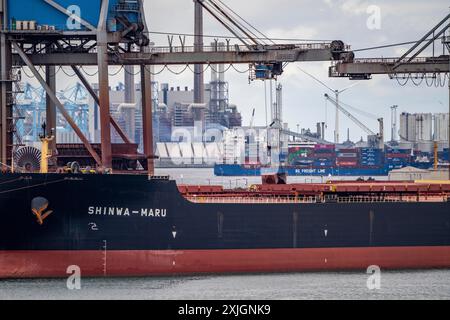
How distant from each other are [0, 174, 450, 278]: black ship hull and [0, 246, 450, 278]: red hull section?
0.04 meters

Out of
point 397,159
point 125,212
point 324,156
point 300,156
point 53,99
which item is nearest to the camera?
point 125,212

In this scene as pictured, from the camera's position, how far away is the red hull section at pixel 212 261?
132 ft

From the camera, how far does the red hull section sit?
40.4m

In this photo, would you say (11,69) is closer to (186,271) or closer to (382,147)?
(186,271)

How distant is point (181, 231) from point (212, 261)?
73.7 inches

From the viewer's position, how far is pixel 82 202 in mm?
40719

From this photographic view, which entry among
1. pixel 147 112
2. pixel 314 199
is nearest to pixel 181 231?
pixel 314 199

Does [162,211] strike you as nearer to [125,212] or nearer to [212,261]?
[125,212]

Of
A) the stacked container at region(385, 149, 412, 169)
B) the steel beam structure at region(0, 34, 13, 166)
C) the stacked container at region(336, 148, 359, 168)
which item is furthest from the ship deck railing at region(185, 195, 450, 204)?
the stacked container at region(336, 148, 359, 168)

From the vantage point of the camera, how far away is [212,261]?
42.2 meters

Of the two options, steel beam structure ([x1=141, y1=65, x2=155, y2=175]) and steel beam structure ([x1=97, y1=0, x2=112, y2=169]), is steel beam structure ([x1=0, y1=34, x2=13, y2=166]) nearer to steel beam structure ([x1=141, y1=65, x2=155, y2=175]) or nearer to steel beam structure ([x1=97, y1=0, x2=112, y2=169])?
steel beam structure ([x1=97, y1=0, x2=112, y2=169])

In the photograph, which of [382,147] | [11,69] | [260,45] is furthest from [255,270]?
[382,147]

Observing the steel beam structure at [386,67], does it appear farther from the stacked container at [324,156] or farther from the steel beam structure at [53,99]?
the stacked container at [324,156]

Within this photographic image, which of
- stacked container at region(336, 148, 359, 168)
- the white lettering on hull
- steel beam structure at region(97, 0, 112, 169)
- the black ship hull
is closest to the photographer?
the black ship hull
